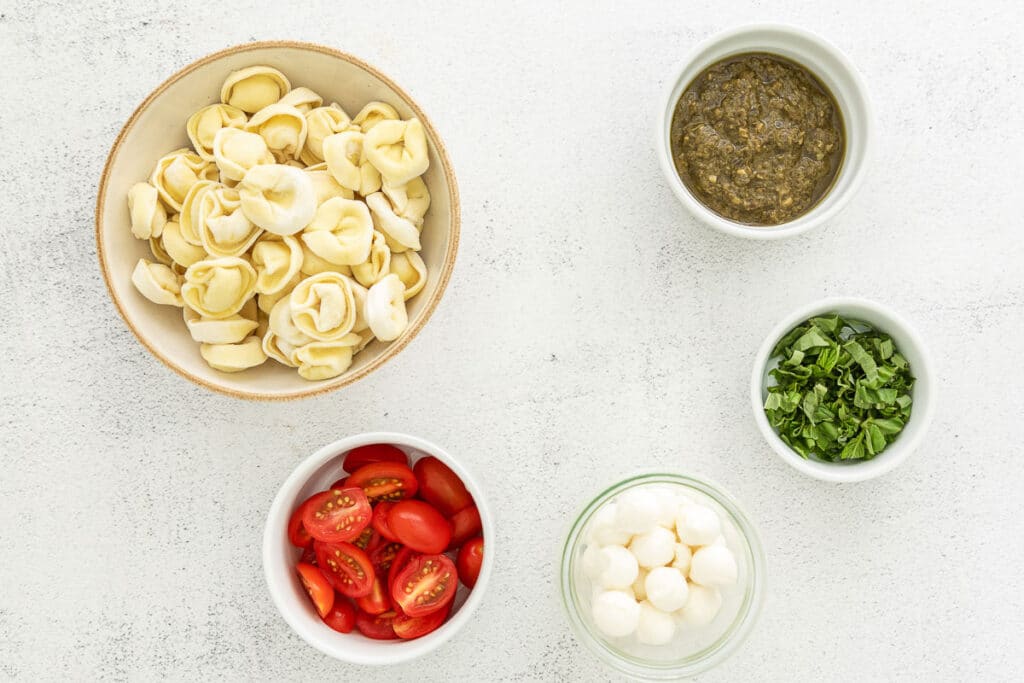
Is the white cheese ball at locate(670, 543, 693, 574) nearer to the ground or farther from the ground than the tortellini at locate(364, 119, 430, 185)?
nearer to the ground

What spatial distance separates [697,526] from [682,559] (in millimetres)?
61

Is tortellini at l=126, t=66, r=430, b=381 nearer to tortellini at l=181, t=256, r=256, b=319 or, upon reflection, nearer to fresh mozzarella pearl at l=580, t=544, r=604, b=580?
tortellini at l=181, t=256, r=256, b=319

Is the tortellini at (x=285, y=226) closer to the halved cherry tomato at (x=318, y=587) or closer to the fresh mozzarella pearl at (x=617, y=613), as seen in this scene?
the halved cherry tomato at (x=318, y=587)

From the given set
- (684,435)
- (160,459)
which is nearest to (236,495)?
(160,459)

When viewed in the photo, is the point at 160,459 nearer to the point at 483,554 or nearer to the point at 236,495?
the point at 236,495

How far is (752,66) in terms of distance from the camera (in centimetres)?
143

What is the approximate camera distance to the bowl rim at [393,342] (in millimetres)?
1272

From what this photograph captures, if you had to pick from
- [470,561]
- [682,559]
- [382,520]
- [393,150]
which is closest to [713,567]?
[682,559]

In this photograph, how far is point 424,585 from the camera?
1.38 meters

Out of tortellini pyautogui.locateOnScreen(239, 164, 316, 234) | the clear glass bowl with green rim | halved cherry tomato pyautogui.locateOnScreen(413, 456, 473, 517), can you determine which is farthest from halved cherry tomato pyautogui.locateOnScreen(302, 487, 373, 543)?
tortellini pyautogui.locateOnScreen(239, 164, 316, 234)

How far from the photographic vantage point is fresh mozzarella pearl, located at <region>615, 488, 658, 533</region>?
130 centimetres

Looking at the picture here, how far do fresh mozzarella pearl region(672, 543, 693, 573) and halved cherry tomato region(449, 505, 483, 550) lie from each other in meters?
0.32

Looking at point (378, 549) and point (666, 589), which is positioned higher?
point (666, 589)

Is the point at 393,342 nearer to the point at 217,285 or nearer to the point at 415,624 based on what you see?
the point at 217,285
